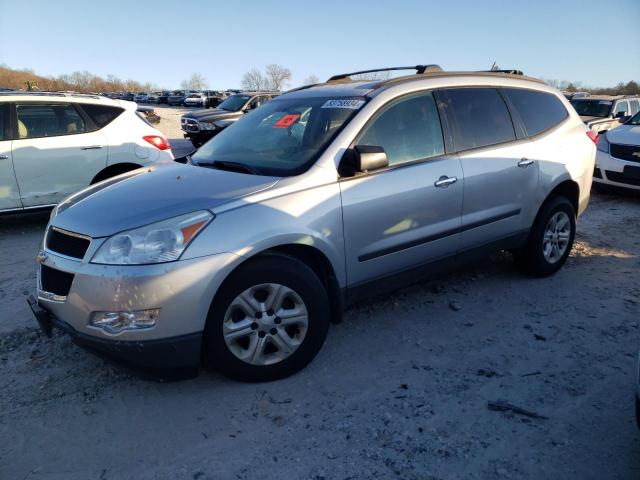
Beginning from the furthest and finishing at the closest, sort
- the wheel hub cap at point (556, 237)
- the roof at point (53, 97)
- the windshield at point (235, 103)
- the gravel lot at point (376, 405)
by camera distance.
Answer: the windshield at point (235, 103) → the roof at point (53, 97) → the wheel hub cap at point (556, 237) → the gravel lot at point (376, 405)

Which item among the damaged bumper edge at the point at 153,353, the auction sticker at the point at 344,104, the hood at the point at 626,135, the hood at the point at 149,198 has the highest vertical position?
the auction sticker at the point at 344,104

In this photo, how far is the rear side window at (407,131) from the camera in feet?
11.3

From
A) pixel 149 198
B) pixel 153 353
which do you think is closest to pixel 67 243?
pixel 149 198

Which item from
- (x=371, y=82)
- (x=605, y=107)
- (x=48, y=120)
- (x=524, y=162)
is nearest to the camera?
(x=371, y=82)

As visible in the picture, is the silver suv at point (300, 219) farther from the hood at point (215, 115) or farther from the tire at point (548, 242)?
the hood at point (215, 115)

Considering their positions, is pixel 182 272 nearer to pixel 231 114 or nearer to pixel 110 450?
pixel 110 450

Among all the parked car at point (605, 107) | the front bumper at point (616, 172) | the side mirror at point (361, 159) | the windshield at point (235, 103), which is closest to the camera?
the side mirror at point (361, 159)

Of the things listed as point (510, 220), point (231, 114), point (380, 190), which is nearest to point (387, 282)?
point (380, 190)

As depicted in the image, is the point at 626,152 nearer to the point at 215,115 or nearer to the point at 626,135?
the point at 626,135

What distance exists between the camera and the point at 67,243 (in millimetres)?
2852

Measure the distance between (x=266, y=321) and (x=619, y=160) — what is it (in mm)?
7549

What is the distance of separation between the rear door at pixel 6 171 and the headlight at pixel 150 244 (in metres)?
4.26

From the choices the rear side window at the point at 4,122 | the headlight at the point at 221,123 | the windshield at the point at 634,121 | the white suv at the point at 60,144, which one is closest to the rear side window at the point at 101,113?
the white suv at the point at 60,144

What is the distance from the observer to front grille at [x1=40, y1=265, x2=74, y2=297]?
8.93ft
